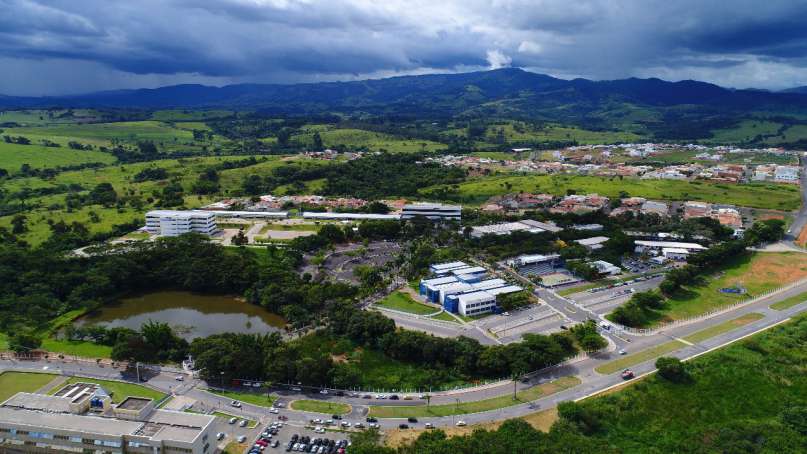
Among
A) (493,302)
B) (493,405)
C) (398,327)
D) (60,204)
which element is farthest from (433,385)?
(60,204)

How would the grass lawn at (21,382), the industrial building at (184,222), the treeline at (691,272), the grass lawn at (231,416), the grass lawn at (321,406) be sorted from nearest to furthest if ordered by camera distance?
1. the grass lawn at (231,416)
2. the grass lawn at (321,406)
3. the grass lawn at (21,382)
4. the treeline at (691,272)
5. the industrial building at (184,222)

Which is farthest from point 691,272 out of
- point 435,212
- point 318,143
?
point 318,143

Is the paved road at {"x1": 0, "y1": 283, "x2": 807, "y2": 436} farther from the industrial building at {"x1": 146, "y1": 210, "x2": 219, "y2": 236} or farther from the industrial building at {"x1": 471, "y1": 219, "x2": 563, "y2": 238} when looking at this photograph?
the industrial building at {"x1": 146, "y1": 210, "x2": 219, "y2": 236}

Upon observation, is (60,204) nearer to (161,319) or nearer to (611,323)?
(161,319)

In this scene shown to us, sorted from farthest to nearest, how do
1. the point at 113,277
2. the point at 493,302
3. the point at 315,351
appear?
1. the point at 113,277
2. the point at 493,302
3. the point at 315,351

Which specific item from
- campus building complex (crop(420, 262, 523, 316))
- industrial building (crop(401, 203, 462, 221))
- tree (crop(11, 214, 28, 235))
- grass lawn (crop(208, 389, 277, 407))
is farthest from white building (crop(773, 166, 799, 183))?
tree (crop(11, 214, 28, 235))

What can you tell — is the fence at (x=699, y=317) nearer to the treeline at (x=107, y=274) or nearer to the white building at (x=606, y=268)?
the white building at (x=606, y=268)

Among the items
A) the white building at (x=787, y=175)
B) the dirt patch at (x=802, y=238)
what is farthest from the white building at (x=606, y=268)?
the white building at (x=787, y=175)
